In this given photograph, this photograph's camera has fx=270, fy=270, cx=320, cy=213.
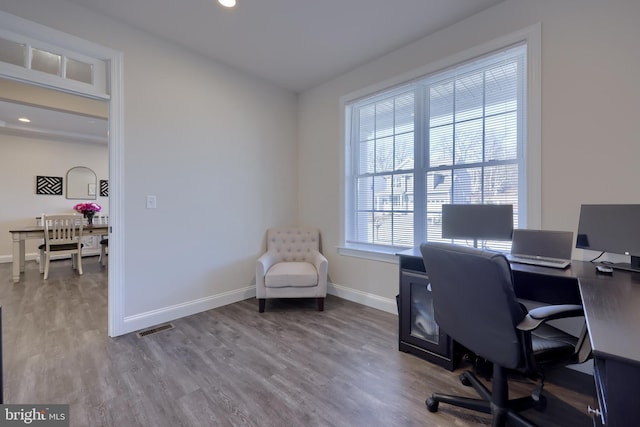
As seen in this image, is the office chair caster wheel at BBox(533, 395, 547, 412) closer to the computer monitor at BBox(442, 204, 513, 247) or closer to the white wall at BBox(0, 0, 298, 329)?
the computer monitor at BBox(442, 204, 513, 247)

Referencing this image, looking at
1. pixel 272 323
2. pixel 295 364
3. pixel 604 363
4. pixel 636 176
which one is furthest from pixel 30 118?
pixel 636 176

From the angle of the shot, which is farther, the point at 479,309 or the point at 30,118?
the point at 30,118

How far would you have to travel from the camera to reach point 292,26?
2.46 m

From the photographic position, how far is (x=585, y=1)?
1.84 m

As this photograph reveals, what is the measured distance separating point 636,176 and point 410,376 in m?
1.92

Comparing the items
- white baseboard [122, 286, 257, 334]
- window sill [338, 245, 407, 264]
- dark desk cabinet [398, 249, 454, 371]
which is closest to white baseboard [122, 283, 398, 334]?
white baseboard [122, 286, 257, 334]

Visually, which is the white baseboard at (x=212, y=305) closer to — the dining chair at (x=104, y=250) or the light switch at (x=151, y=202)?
the light switch at (x=151, y=202)

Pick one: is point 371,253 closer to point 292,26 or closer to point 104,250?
point 292,26

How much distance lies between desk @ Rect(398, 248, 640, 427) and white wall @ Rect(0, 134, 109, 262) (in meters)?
6.43

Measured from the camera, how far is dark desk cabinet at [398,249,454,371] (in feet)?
6.65

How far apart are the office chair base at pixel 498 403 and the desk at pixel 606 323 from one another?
0.31 m

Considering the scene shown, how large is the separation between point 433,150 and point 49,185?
7.60 m

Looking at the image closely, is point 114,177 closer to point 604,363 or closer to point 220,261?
point 220,261

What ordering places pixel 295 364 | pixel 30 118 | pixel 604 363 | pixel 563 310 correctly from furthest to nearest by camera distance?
pixel 30 118, pixel 295 364, pixel 563 310, pixel 604 363
